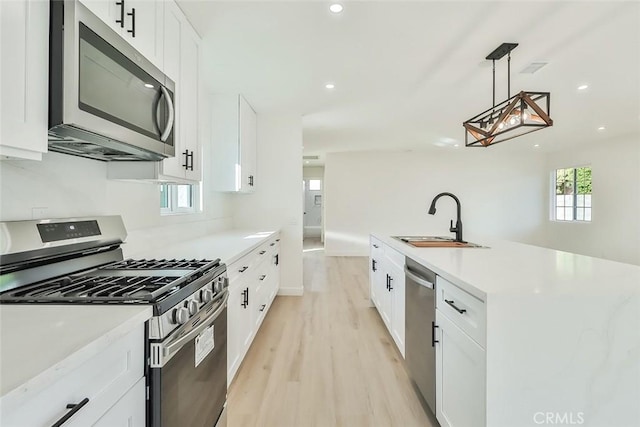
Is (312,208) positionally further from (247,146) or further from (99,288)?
(99,288)

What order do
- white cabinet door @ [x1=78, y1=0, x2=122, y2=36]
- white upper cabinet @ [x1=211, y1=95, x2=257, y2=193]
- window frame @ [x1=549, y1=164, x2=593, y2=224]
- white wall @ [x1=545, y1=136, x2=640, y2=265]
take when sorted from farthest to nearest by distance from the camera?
window frame @ [x1=549, y1=164, x2=593, y2=224] < white wall @ [x1=545, y1=136, x2=640, y2=265] < white upper cabinet @ [x1=211, y1=95, x2=257, y2=193] < white cabinet door @ [x1=78, y1=0, x2=122, y2=36]

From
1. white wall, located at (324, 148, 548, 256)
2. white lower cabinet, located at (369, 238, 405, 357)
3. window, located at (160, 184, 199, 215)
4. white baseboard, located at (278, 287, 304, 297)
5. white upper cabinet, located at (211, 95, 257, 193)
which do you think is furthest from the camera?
white wall, located at (324, 148, 548, 256)

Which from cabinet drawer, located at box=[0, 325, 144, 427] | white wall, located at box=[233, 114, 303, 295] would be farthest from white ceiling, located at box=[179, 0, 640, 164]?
cabinet drawer, located at box=[0, 325, 144, 427]

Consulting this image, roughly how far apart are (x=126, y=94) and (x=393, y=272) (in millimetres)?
2234

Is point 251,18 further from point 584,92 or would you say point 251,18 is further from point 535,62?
point 584,92

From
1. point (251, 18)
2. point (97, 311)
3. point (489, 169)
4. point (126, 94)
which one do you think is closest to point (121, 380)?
point (97, 311)

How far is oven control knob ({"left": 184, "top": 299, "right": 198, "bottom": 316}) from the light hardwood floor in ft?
3.22

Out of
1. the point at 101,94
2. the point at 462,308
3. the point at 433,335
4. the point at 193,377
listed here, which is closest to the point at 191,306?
the point at 193,377

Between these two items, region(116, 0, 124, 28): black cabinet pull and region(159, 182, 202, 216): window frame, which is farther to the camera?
region(159, 182, 202, 216): window frame

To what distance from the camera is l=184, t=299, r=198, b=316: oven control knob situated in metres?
1.25

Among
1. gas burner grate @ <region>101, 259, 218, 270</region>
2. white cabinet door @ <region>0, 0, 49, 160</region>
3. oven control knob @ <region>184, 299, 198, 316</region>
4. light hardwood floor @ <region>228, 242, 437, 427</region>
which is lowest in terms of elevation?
light hardwood floor @ <region>228, 242, 437, 427</region>

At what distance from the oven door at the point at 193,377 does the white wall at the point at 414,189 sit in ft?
22.4

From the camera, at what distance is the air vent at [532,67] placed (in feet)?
9.60

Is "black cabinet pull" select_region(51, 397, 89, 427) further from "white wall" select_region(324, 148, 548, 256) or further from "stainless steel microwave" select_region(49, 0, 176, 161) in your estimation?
"white wall" select_region(324, 148, 548, 256)
